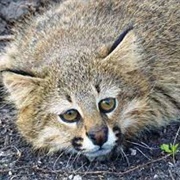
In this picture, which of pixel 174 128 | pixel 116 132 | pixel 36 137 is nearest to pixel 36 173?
pixel 36 137

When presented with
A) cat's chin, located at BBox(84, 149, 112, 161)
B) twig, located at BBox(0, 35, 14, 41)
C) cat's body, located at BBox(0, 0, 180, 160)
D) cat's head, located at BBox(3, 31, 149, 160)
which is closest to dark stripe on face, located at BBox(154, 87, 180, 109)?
cat's body, located at BBox(0, 0, 180, 160)

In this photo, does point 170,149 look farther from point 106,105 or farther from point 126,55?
point 126,55

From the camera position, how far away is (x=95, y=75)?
5.70 meters

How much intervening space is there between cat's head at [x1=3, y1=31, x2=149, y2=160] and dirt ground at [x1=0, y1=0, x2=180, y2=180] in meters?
0.16

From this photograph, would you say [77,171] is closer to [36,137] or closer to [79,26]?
[36,137]

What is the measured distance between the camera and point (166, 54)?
→ 6.47 m

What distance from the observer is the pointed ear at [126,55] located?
19.0ft

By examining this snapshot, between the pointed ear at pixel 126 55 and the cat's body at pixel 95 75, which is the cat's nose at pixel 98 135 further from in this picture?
the pointed ear at pixel 126 55

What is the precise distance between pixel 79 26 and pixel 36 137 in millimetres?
1097

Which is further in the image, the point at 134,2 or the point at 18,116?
the point at 134,2

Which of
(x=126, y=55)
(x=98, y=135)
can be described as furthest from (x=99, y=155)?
(x=126, y=55)

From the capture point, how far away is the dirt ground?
232 inches

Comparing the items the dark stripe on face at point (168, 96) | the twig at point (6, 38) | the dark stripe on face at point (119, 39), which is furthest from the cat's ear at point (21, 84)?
the twig at point (6, 38)

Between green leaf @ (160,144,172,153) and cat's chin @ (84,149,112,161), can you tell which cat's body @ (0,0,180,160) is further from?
green leaf @ (160,144,172,153)
